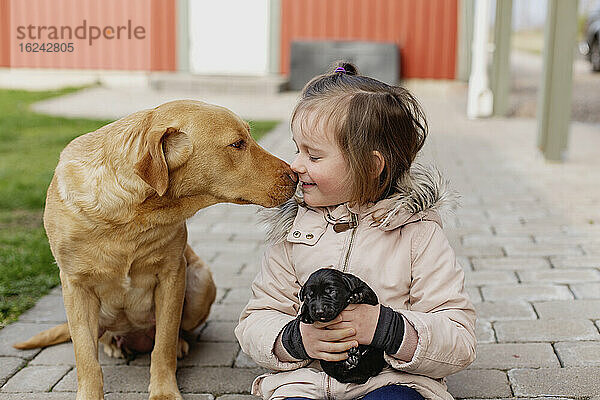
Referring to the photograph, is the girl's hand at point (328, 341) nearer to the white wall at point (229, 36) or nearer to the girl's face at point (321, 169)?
the girl's face at point (321, 169)

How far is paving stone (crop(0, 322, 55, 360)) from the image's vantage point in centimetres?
361

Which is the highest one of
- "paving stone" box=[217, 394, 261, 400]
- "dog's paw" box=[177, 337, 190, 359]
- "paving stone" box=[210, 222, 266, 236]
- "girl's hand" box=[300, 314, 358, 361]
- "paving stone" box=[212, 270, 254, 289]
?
"girl's hand" box=[300, 314, 358, 361]

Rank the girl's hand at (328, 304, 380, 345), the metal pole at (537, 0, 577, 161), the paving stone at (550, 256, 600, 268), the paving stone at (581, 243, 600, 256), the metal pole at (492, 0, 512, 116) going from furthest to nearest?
the metal pole at (492, 0, 512, 116) → the metal pole at (537, 0, 577, 161) → the paving stone at (581, 243, 600, 256) → the paving stone at (550, 256, 600, 268) → the girl's hand at (328, 304, 380, 345)

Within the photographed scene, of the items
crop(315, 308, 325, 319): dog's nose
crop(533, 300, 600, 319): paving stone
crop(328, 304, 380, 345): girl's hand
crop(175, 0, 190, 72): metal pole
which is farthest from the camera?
crop(175, 0, 190, 72): metal pole

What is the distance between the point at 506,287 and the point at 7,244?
3.40 metres

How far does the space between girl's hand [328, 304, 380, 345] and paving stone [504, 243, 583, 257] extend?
2.87 m

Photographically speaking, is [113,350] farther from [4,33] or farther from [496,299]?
[4,33]

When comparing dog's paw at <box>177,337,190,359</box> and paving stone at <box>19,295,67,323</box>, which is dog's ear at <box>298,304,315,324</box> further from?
paving stone at <box>19,295,67,323</box>

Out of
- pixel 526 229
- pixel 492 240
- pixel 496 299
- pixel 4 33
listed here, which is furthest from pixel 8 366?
pixel 4 33

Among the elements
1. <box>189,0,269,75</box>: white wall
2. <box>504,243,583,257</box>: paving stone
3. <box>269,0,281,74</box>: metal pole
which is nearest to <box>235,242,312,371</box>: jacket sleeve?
<box>504,243,583,257</box>: paving stone

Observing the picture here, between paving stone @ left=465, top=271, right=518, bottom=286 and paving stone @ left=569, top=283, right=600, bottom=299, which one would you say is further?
paving stone @ left=465, top=271, right=518, bottom=286

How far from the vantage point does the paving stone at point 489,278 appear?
15.0 ft

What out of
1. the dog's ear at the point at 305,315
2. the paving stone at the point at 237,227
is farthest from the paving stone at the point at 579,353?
the paving stone at the point at 237,227

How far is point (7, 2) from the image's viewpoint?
17.0 m
